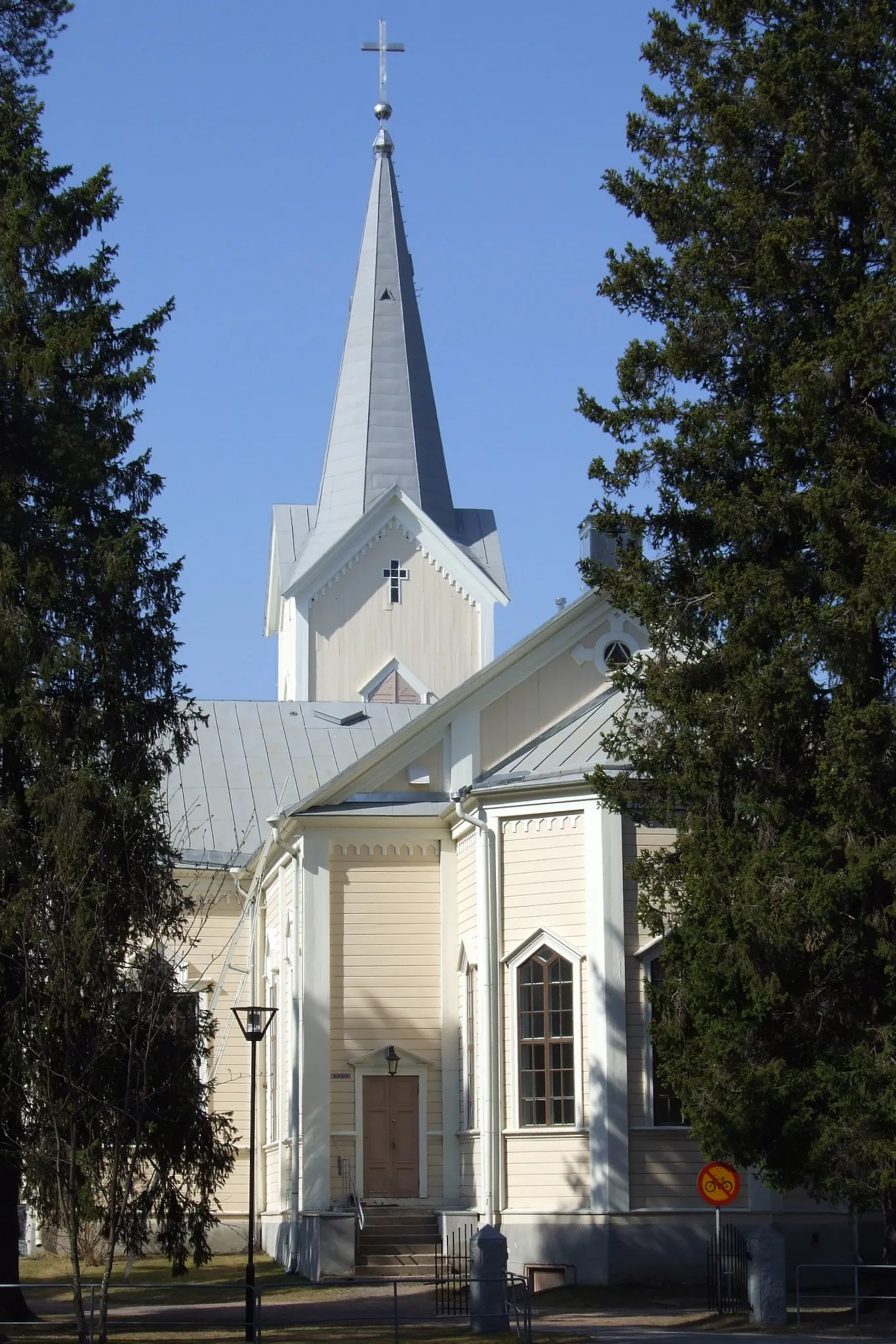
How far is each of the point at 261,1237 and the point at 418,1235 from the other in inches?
285

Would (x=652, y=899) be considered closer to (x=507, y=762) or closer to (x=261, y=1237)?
(x=507, y=762)

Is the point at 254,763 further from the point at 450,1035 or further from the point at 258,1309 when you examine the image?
the point at 258,1309

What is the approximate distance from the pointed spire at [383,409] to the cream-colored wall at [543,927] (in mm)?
21078

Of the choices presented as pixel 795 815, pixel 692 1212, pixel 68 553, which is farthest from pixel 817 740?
pixel 68 553

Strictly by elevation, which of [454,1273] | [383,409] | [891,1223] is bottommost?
[454,1273]

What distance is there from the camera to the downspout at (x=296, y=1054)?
28.1 meters

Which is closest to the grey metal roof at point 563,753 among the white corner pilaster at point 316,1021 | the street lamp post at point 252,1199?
the white corner pilaster at point 316,1021

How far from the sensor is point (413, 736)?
29.1 m

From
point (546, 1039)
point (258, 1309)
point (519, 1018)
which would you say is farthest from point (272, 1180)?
point (258, 1309)

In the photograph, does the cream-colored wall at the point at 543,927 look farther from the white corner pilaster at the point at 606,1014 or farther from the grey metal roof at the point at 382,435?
the grey metal roof at the point at 382,435

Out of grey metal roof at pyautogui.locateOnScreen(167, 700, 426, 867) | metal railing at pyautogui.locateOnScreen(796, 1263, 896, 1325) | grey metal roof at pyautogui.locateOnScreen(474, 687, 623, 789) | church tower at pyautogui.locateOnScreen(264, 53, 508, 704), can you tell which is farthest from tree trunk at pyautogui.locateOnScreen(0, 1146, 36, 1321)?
church tower at pyautogui.locateOnScreen(264, 53, 508, 704)

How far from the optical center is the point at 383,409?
46750mm

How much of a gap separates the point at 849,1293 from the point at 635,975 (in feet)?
16.1

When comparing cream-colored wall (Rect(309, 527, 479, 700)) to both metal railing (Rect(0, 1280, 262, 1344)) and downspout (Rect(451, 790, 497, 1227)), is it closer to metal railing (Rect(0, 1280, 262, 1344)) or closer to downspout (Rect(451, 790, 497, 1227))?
downspout (Rect(451, 790, 497, 1227))
